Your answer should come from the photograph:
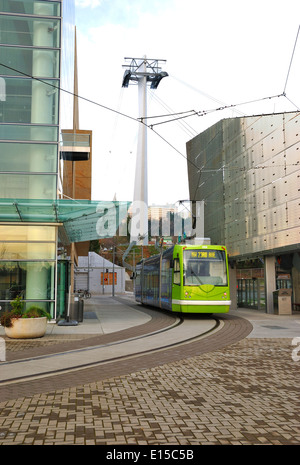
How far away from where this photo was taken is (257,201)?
2436cm

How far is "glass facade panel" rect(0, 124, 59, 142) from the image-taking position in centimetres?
1781

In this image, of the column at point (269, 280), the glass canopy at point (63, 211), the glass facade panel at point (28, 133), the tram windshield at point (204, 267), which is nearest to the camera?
the glass canopy at point (63, 211)

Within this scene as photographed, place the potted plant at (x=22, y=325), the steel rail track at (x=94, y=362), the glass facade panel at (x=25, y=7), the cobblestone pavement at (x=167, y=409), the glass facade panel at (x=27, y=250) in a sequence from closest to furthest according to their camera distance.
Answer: the cobblestone pavement at (x=167, y=409) → the steel rail track at (x=94, y=362) → the potted plant at (x=22, y=325) → the glass facade panel at (x=27, y=250) → the glass facade panel at (x=25, y=7)

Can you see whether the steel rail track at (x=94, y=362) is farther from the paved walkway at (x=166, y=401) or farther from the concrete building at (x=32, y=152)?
the concrete building at (x=32, y=152)

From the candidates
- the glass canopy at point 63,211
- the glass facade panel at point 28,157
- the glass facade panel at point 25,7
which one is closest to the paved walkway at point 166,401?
the glass canopy at point 63,211

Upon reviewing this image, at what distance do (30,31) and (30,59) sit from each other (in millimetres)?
1233

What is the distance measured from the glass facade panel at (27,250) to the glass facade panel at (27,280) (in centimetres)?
23

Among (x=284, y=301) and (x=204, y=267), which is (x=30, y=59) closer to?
(x=204, y=267)

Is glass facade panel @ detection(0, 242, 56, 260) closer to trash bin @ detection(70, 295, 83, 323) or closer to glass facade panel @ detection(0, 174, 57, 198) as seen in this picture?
glass facade panel @ detection(0, 174, 57, 198)

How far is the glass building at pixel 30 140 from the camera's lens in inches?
678

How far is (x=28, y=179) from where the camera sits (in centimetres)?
1775
